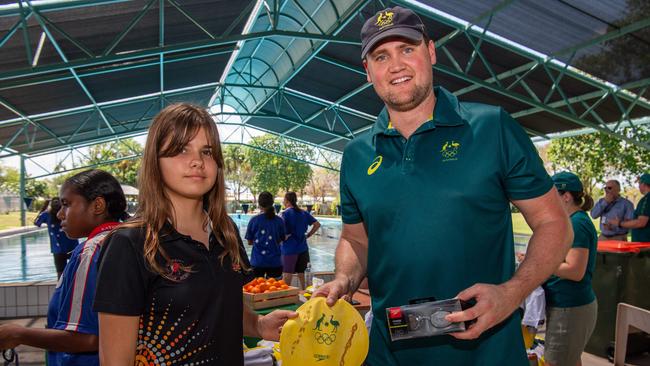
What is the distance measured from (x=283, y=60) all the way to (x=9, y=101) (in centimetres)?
669

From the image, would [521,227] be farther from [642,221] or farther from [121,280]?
[121,280]

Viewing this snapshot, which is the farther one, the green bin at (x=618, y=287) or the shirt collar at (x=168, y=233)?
the green bin at (x=618, y=287)

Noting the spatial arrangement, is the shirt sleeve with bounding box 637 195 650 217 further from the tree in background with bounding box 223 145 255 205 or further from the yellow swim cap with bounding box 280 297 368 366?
the tree in background with bounding box 223 145 255 205

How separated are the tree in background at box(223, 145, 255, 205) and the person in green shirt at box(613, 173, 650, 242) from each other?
46.2m

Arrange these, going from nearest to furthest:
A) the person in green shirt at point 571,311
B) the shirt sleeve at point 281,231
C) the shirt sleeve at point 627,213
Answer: the person in green shirt at point 571,311
the shirt sleeve at point 281,231
the shirt sleeve at point 627,213

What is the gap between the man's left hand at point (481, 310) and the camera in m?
1.09

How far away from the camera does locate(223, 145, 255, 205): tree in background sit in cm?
5200

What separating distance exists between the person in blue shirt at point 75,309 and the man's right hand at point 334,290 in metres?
0.78

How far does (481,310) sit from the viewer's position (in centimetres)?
110

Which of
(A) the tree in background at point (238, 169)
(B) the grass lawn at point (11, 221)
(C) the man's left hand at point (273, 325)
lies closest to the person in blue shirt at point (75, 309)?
(C) the man's left hand at point (273, 325)

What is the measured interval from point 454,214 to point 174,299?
0.85 meters

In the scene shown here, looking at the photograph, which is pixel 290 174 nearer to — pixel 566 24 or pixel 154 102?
pixel 154 102

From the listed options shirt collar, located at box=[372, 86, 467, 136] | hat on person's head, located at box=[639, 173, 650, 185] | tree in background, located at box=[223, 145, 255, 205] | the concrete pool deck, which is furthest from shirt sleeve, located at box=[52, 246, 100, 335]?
tree in background, located at box=[223, 145, 255, 205]

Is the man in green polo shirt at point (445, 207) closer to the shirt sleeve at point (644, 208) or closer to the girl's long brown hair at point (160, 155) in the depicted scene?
the girl's long brown hair at point (160, 155)
